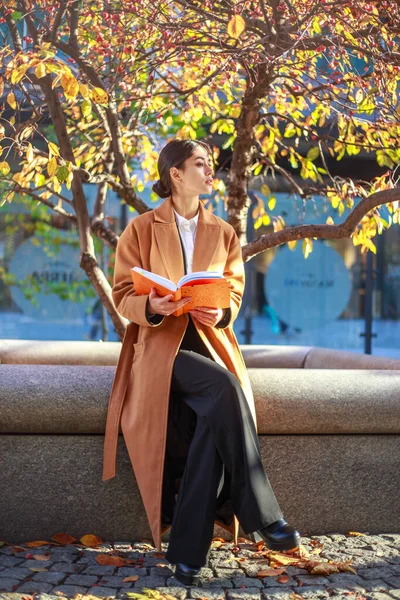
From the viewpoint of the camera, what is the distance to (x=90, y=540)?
12.5ft

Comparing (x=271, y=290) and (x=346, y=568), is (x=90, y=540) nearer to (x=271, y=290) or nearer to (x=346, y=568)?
(x=346, y=568)

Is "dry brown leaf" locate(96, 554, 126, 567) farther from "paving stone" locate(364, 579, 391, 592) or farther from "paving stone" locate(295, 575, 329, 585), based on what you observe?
"paving stone" locate(364, 579, 391, 592)

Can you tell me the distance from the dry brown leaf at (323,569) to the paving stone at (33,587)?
1.04 metres

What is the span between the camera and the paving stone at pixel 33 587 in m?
3.16

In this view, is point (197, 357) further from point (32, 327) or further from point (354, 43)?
point (32, 327)

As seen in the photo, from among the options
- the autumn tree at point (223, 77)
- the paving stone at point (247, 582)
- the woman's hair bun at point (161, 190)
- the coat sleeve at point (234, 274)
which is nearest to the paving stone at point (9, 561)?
the paving stone at point (247, 582)

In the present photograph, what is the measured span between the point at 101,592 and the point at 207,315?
1.22 meters

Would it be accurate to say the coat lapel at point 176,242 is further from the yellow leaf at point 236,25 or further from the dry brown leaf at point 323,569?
the dry brown leaf at point 323,569

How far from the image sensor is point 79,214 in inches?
225

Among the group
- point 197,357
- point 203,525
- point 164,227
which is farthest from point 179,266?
point 203,525

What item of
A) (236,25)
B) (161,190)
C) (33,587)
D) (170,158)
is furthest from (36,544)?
(236,25)

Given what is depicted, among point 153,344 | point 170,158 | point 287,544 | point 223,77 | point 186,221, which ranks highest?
point 223,77

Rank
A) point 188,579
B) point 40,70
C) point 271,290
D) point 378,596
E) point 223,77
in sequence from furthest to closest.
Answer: point 271,290
point 223,77
point 40,70
point 188,579
point 378,596

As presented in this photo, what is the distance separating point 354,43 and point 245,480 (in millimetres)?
2535
